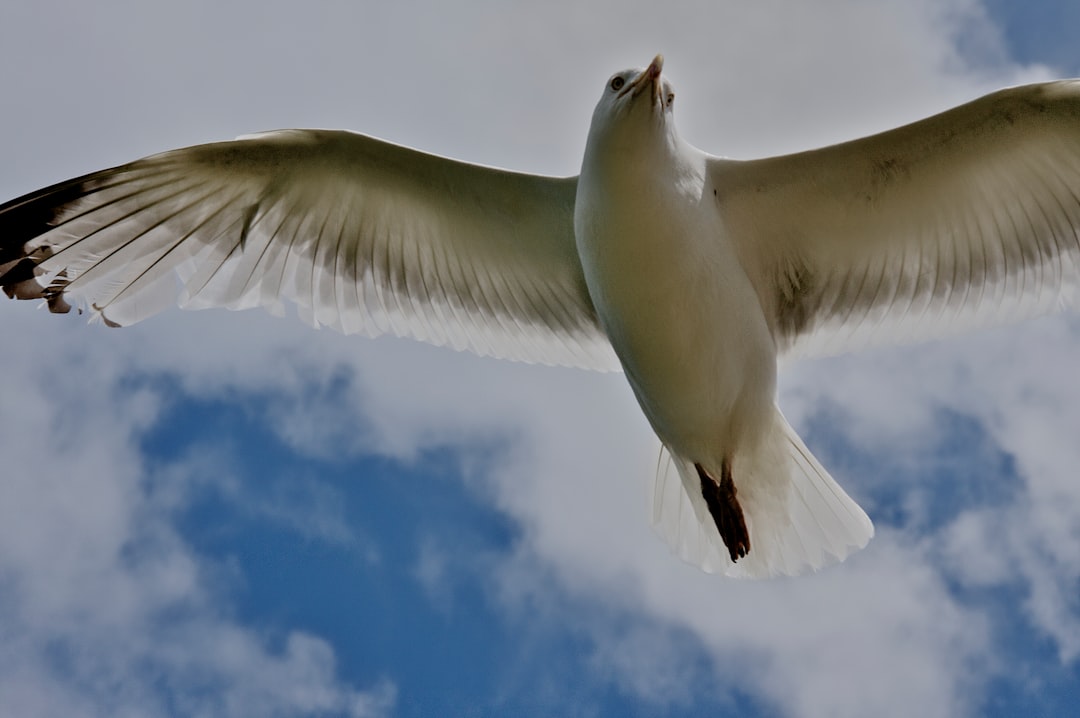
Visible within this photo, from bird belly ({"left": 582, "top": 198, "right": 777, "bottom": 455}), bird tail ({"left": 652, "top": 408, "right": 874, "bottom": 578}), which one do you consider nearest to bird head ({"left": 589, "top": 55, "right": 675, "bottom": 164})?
bird belly ({"left": 582, "top": 198, "right": 777, "bottom": 455})

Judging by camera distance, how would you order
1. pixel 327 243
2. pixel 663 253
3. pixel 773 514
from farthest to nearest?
1. pixel 327 243
2. pixel 773 514
3. pixel 663 253

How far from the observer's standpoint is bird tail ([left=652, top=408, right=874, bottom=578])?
17.2ft

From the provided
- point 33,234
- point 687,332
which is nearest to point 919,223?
point 687,332

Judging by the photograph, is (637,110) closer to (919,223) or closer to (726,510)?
(919,223)

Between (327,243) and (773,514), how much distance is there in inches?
83.7

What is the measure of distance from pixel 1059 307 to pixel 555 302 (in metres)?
2.01

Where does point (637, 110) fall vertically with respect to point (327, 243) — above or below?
above

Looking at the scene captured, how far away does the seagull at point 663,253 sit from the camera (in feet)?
15.7

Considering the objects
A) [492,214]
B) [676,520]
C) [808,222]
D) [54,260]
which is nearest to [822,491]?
[676,520]

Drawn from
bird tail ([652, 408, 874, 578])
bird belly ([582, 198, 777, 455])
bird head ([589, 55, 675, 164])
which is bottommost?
bird tail ([652, 408, 874, 578])

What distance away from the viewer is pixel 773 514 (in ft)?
17.7

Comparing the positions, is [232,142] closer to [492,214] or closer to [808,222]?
[492,214]

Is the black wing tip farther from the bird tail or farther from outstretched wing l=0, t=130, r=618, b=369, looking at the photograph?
the bird tail

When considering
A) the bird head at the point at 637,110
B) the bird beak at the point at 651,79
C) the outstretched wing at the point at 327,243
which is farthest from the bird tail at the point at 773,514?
the bird beak at the point at 651,79
